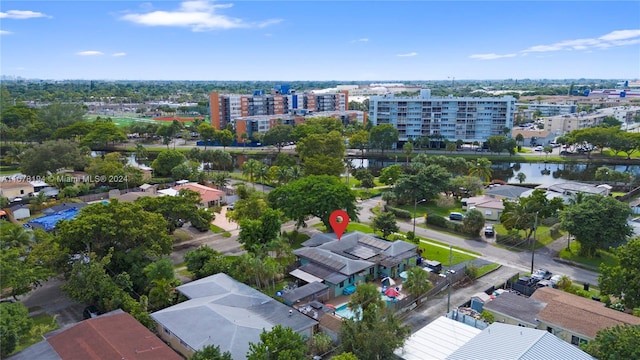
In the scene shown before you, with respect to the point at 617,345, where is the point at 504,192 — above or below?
below

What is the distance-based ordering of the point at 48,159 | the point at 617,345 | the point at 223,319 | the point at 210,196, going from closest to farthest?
1. the point at 617,345
2. the point at 223,319
3. the point at 210,196
4. the point at 48,159

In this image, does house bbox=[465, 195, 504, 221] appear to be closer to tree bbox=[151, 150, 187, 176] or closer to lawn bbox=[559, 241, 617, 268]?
lawn bbox=[559, 241, 617, 268]

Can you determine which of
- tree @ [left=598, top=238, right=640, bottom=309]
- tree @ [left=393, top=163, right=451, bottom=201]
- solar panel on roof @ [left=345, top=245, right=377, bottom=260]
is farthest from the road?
solar panel on roof @ [left=345, top=245, right=377, bottom=260]

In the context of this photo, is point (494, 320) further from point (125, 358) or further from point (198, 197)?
point (198, 197)

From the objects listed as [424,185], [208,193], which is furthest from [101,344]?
[424,185]

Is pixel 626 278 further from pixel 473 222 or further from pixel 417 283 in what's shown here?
pixel 473 222

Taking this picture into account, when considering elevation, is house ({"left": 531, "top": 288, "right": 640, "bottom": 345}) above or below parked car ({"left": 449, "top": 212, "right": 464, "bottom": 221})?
above
